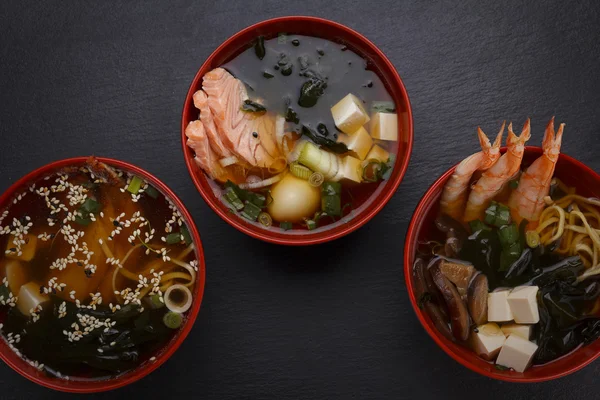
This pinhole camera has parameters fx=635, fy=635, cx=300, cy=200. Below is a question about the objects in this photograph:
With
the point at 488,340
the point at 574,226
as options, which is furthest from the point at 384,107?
the point at 488,340

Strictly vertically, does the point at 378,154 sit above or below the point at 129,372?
above

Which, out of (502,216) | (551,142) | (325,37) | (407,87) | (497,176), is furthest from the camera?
(407,87)

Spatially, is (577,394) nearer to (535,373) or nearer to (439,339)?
(535,373)

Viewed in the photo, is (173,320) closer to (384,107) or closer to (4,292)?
(4,292)

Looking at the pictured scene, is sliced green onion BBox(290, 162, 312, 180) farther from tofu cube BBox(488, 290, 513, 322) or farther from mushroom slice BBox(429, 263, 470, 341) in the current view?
tofu cube BBox(488, 290, 513, 322)

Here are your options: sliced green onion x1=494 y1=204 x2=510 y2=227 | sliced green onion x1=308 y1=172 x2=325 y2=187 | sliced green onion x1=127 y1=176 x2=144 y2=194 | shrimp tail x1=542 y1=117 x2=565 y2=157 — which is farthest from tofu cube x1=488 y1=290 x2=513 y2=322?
sliced green onion x1=127 y1=176 x2=144 y2=194

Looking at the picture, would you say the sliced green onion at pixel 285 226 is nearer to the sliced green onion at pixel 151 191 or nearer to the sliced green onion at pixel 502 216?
the sliced green onion at pixel 151 191
